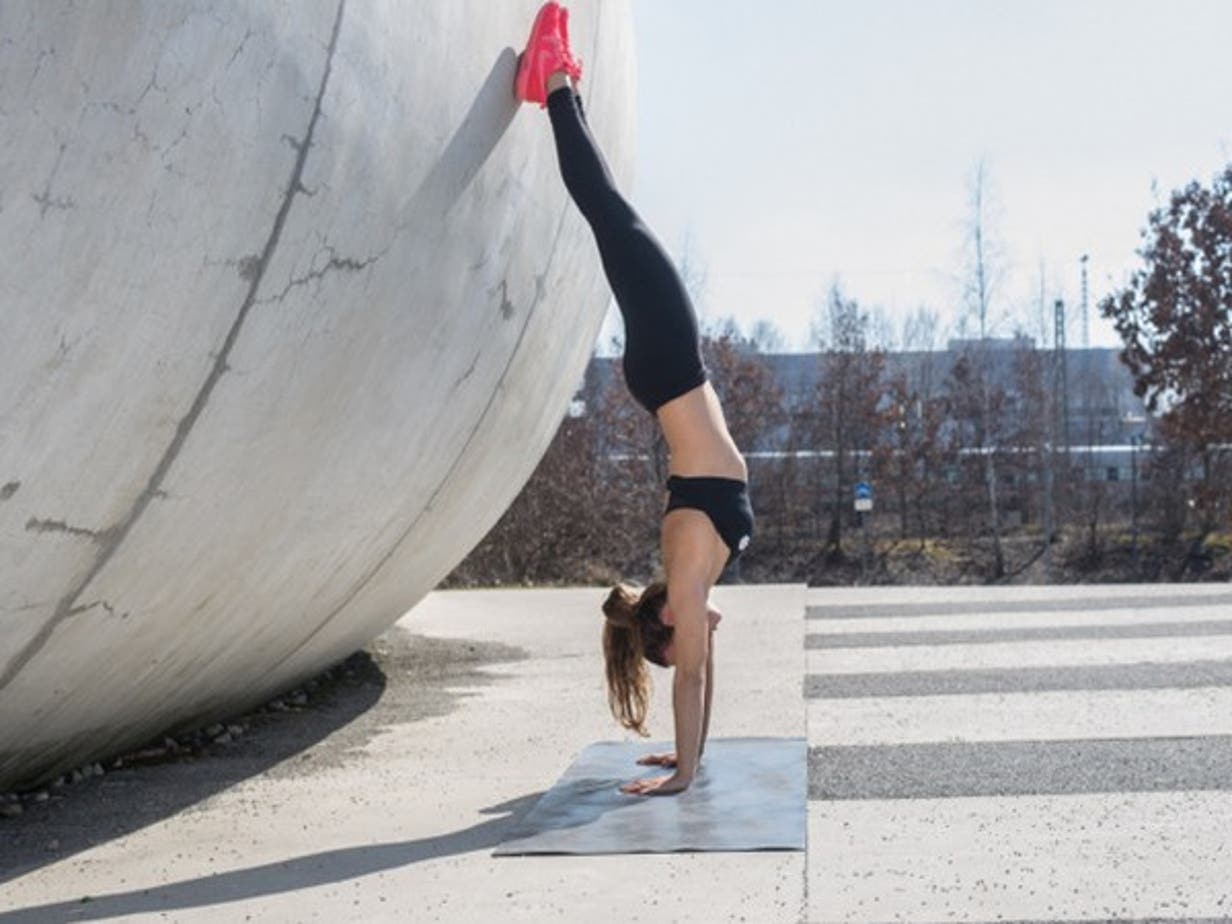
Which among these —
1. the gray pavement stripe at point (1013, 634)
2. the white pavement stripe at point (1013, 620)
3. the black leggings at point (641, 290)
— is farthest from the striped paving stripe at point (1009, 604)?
the black leggings at point (641, 290)

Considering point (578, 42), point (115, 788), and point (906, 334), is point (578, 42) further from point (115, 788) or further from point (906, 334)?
point (906, 334)

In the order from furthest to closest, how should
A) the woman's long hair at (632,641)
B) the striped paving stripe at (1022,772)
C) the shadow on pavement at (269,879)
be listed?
the woman's long hair at (632,641) < the shadow on pavement at (269,879) < the striped paving stripe at (1022,772)

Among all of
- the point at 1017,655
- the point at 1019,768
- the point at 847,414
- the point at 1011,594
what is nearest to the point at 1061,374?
the point at 847,414

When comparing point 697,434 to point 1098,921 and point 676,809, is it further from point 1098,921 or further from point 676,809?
point 1098,921

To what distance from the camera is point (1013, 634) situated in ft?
31.2

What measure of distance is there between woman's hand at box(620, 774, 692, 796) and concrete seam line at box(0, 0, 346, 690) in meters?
1.75

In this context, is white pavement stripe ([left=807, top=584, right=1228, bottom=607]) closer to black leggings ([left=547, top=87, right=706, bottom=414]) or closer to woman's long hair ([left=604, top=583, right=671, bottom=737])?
woman's long hair ([left=604, top=583, right=671, bottom=737])

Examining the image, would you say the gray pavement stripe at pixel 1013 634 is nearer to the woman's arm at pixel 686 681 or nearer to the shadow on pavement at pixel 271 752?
the shadow on pavement at pixel 271 752

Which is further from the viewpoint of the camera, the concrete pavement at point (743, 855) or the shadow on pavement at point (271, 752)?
the shadow on pavement at point (271, 752)

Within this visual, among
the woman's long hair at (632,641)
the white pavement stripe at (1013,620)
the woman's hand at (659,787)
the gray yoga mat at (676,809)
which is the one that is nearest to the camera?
the gray yoga mat at (676,809)

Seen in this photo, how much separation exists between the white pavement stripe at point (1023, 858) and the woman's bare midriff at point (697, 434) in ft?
3.57

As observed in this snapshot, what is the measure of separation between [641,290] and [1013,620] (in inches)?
224

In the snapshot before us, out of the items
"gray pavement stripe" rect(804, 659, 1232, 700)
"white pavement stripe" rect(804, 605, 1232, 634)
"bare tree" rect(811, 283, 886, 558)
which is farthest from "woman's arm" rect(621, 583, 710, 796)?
"bare tree" rect(811, 283, 886, 558)

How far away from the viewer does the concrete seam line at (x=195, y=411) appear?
4.29 m
